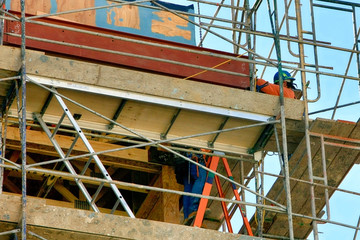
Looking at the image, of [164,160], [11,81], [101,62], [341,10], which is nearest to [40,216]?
[11,81]

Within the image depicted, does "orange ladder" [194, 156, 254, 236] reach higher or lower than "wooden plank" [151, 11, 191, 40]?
lower

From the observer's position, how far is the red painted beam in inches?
649

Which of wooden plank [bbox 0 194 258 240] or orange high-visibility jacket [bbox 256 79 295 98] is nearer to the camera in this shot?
wooden plank [bbox 0 194 258 240]

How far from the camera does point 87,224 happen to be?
45.8ft

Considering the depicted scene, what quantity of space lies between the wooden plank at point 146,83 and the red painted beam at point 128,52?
3.94 ft

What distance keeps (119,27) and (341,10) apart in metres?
3.81

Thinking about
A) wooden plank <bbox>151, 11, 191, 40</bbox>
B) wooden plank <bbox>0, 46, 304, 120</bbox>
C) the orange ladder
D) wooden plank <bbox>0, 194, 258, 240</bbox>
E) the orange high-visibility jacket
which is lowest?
wooden plank <bbox>0, 194, 258, 240</bbox>

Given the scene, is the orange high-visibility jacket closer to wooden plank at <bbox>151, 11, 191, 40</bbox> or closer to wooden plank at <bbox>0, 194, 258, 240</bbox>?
wooden plank at <bbox>151, 11, 191, 40</bbox>

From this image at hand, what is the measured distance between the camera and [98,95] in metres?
15.6

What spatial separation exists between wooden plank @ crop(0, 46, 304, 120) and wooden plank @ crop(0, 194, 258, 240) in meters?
2.09

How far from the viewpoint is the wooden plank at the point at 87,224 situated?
13.6 m

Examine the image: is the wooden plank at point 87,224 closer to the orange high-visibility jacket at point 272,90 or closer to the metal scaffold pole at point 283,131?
the metal scaffold pole at point 283,131

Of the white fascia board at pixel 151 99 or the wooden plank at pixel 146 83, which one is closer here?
the wooden plank at pixel 146 83

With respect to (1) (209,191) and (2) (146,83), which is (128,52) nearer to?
(2) (146,83)
